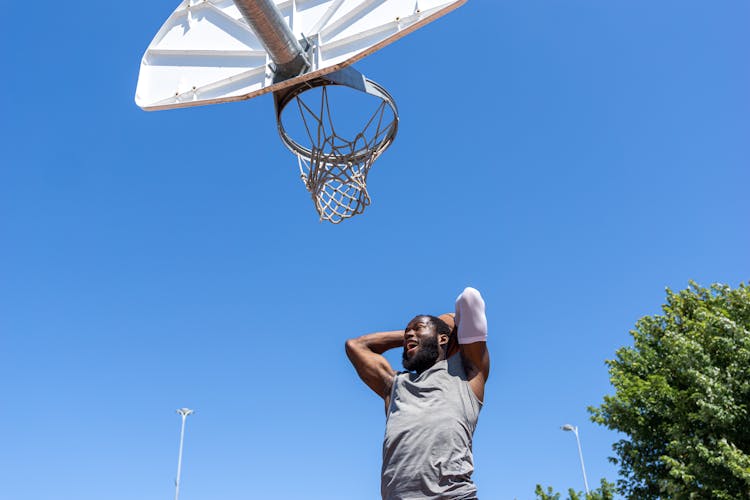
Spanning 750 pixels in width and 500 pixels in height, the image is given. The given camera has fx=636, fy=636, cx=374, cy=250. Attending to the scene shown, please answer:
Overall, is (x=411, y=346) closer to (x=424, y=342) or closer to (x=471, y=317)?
(x=424, y=342)

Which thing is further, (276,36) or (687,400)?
(687,400)

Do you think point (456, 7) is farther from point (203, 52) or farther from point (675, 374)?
point (675, 374)

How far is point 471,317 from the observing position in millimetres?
3369

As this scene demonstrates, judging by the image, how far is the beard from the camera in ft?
11.7

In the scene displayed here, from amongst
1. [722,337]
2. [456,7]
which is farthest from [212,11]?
[722,337]

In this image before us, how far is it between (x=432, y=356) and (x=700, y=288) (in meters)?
13.5

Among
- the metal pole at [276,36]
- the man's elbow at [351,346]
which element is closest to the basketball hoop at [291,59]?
the metal pole at [276,36]

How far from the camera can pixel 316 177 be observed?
30.7 ft

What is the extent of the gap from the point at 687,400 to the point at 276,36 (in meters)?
10.5

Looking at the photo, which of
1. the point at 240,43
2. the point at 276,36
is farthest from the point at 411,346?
the point at 240,43

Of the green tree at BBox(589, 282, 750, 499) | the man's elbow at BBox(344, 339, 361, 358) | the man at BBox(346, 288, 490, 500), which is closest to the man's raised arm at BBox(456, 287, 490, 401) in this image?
the man at BBox(346, 288, 490, 500)

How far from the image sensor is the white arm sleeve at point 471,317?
3.35 meters

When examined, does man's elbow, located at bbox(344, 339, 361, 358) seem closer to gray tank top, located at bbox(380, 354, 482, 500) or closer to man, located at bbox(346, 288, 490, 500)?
man, located at bbox(346, 288, 490, 500)

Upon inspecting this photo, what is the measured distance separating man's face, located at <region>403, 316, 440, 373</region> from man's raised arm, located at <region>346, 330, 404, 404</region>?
13 cm
